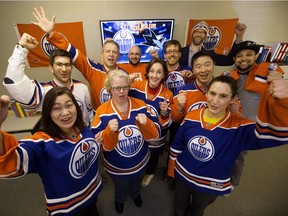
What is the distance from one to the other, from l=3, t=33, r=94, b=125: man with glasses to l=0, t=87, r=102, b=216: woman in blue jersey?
1.72 ft

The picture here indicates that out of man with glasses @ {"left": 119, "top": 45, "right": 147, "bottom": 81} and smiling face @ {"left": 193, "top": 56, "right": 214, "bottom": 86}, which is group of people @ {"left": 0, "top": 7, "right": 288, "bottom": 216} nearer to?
smiling face @ {"left": 193, "top": 56, "right": 214, "bottom": 86}

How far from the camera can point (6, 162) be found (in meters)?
0.75

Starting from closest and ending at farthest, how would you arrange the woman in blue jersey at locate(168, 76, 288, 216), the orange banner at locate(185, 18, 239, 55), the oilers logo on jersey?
the woman in blue jersey at locate(168, 76, 288, 216)
the oilers logo on jersey
the orange banner at locate(185, 18, 239, 55)

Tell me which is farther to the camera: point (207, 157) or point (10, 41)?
point (10, 41)

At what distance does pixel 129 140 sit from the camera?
1.33 meters

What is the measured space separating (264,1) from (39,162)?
4.77 m

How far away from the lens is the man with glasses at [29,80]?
4.23 feet

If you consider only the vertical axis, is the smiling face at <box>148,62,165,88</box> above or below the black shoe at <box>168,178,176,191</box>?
above

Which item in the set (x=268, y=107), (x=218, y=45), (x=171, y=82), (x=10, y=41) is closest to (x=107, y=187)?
(x=171, y=82)

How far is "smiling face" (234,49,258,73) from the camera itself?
5.58ft

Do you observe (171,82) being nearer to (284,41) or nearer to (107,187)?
(107,187)

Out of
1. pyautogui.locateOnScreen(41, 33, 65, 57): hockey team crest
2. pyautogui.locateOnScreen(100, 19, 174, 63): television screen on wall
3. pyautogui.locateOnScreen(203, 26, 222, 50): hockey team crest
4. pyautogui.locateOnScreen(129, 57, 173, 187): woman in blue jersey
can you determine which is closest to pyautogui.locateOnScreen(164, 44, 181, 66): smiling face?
pyautogui.locateOnScreen(129, 57, 173, 187): woman in blue jersey

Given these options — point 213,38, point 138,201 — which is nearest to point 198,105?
point 138,201

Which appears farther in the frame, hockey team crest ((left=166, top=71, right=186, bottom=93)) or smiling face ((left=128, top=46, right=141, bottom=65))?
smiling face ((left=128, top=46, right=141, bottom=65))
